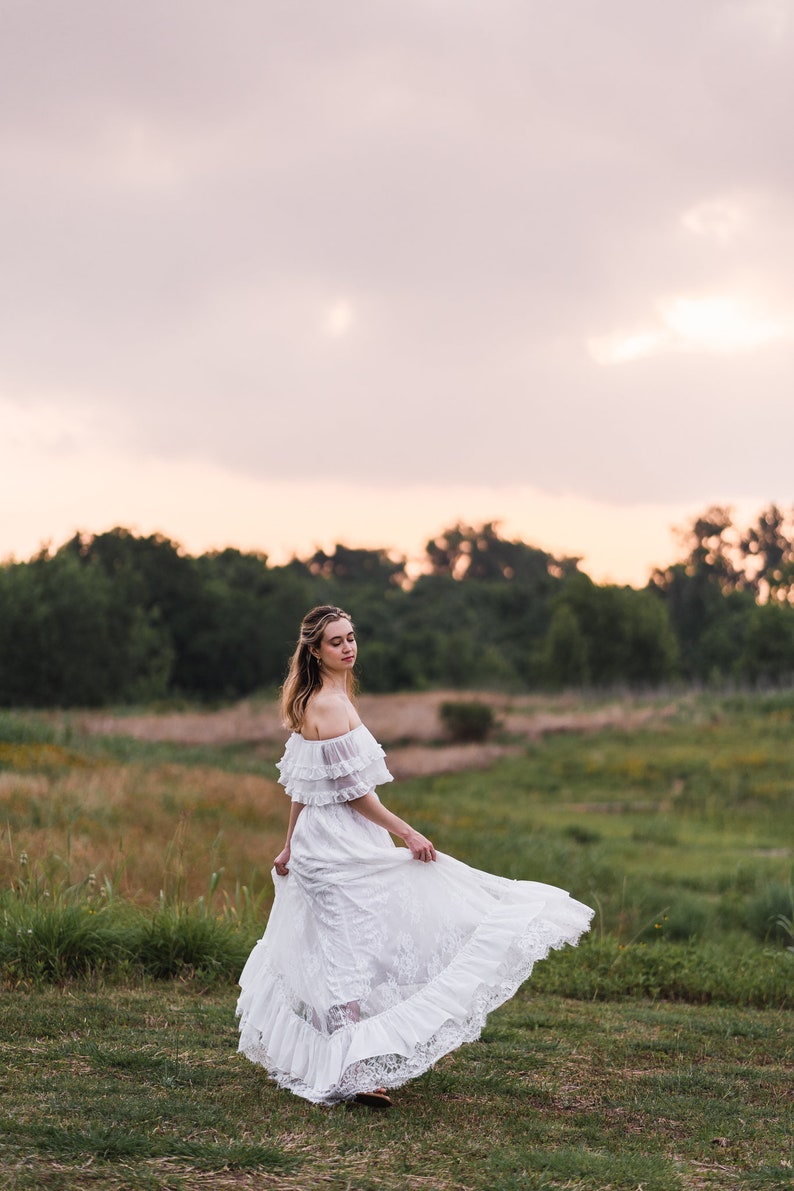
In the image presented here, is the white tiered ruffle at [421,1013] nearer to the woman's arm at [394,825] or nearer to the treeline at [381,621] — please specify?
the woman's arm at [394,825]

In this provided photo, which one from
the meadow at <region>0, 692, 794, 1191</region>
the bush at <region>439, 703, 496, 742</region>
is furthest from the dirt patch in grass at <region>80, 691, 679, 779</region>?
the meadow at <region>0, 692, 794, 1191</region>

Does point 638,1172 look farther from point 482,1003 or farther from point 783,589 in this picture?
point 783,589

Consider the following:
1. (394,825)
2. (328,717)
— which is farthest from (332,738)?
(394,825)

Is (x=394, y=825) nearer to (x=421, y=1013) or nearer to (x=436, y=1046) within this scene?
(x=421, y=1013)

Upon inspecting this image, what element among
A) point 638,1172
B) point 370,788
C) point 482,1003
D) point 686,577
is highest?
point 686,577

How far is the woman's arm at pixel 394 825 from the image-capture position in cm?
515

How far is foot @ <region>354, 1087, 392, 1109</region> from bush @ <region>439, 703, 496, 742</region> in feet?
106

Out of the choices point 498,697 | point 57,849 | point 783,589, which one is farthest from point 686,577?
point 57,849

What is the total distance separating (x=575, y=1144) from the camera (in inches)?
183

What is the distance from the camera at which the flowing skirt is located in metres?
4.93

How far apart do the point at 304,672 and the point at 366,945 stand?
127cm

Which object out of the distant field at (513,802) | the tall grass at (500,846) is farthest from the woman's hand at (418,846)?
the distant field at (513,802)

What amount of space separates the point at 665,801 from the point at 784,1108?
2094 cm

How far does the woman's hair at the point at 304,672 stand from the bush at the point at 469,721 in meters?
32.0
